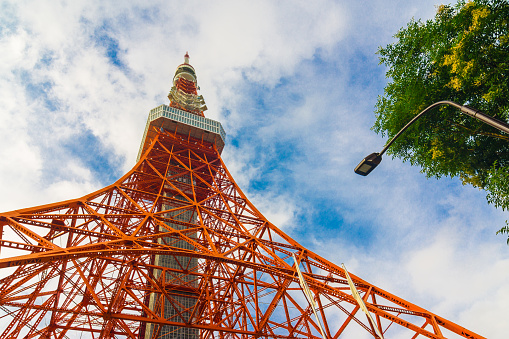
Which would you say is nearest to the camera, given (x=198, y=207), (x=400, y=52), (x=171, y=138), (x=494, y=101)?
(x=494, y=101)

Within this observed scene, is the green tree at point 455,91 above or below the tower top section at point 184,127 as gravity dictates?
below

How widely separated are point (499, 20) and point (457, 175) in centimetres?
461

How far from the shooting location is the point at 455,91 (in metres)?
11.6

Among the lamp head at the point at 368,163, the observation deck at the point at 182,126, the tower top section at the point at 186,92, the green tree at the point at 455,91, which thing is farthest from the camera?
the tower top section at the point at 186,92

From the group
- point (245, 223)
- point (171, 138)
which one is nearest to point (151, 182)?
point (171, 138)

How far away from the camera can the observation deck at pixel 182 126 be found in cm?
2850

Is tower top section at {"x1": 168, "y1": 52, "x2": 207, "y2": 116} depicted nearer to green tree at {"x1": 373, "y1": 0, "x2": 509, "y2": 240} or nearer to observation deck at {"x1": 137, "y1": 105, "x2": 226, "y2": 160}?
observation deck at {"x1": 137, "y1": 105, "x2": 226, "y2": 160}

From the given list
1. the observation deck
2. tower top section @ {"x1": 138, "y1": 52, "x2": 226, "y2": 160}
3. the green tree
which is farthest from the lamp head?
the observation deck

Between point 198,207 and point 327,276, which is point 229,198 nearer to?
point 198,207

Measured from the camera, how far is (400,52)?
13453 mm

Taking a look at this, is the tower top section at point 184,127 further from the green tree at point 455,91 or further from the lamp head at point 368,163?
the lamp head at point 368,163

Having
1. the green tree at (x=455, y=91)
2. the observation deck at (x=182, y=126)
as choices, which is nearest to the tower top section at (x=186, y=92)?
the observation deck at (x=182, y=126)

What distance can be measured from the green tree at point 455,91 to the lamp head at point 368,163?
4510 mm

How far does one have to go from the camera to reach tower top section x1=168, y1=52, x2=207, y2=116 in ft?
113
